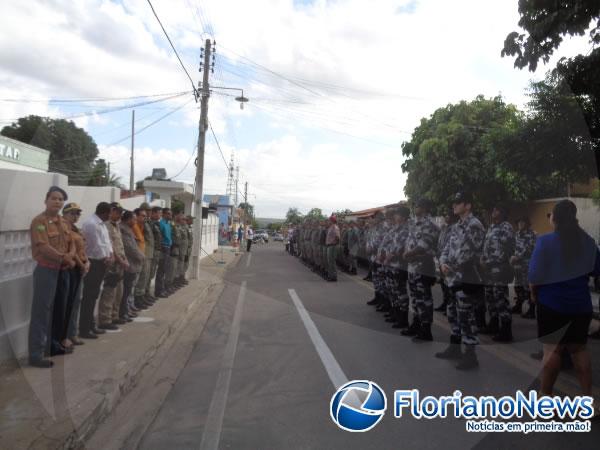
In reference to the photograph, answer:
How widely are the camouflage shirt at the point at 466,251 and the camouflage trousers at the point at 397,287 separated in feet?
6.52

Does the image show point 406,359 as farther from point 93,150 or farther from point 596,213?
point 93,150

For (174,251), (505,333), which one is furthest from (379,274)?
(174,251)

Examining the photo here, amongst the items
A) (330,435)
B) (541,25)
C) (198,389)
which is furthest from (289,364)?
(541,25)

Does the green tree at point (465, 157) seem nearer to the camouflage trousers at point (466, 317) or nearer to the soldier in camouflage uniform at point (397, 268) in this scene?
the soldier in camouflage uniform at point (397, 268)

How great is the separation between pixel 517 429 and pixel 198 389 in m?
2.88

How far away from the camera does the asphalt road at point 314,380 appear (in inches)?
149

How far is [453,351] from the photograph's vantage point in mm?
5945

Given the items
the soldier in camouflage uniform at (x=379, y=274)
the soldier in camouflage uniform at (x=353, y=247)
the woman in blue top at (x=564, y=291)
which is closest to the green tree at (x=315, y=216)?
the soldier in camouflage uniform at (x=353, y=247)

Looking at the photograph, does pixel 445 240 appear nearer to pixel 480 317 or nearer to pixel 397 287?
pixel 397 287

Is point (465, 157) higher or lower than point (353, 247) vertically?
higher

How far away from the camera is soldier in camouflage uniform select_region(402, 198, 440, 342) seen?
6.73 metres

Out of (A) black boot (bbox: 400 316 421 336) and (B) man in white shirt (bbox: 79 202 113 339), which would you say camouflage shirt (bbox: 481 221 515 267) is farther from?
(B) man in white shirt (bbox: 79 202 113 339)

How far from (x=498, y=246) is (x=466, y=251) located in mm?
1690

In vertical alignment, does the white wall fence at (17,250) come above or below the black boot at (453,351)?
above
